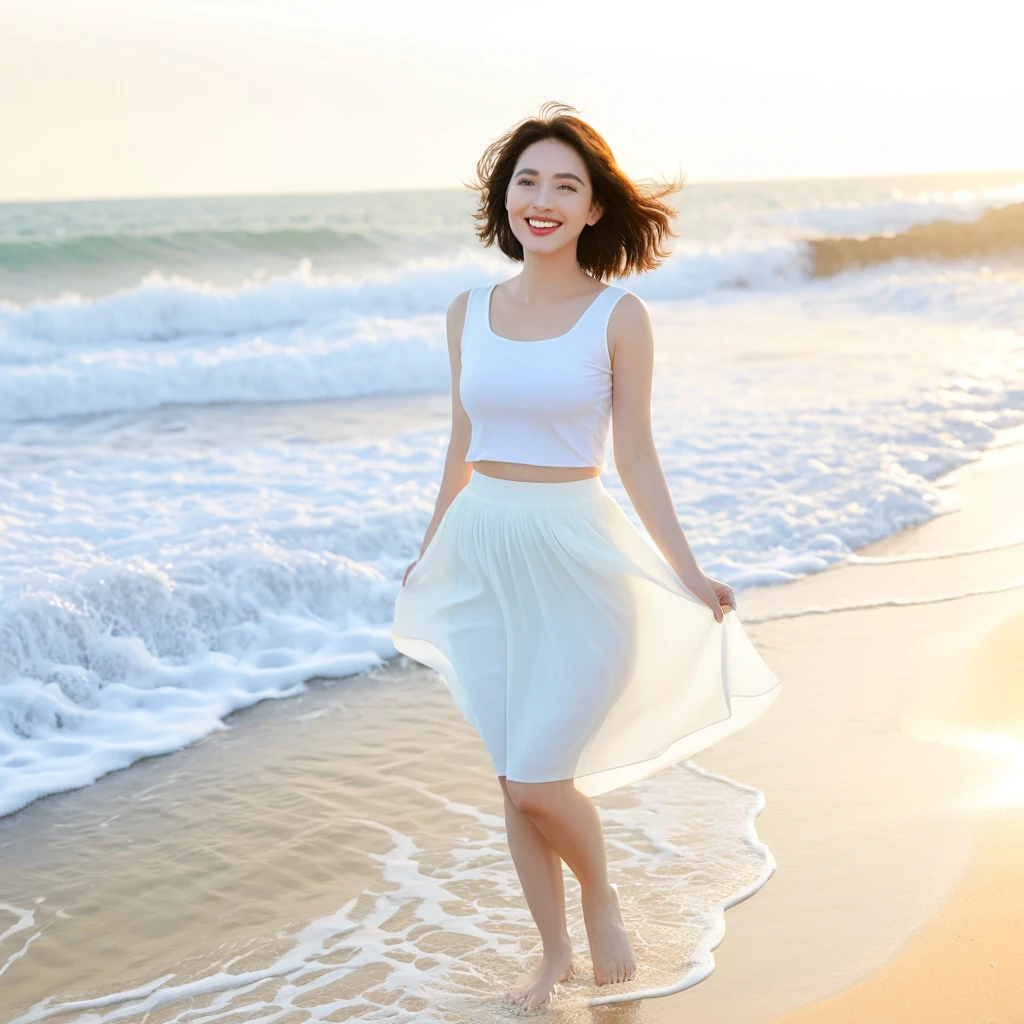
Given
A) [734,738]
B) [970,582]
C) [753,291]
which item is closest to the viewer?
[734,738]

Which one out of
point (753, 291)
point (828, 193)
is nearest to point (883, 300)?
point (753, 291)

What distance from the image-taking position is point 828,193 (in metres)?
65.9

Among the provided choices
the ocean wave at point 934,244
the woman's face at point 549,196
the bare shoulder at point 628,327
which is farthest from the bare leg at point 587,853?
the ocean wave at point 934,244

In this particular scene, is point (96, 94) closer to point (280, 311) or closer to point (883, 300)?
point (280, 311)

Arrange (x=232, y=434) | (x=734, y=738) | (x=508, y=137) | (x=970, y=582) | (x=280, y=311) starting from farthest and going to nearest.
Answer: (x=280, y=311), (x=232, y=434), (x=970, y=582), (x=734, y=738), (x=508, y=137)

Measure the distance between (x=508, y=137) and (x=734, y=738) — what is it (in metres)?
2.39

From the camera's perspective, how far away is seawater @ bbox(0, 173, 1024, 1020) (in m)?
5.04

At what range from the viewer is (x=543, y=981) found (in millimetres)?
2930

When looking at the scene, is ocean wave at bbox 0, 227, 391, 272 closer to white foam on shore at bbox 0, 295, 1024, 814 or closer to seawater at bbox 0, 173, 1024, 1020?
seawater at bbox 0, 173, 1024, 1020

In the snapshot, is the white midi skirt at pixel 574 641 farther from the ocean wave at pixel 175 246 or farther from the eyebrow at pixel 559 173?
the ocean wave at pixel 175 246

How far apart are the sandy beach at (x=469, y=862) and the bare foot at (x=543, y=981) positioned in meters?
0.04

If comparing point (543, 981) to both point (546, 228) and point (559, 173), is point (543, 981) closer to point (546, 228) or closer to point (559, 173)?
point (546, 228)

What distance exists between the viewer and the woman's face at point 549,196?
2869 mm

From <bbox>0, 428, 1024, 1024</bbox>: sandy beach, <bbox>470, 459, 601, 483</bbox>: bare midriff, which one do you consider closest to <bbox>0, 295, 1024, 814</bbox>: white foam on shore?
<bbox>0, 428, 1024, 1024</bbox>: sandy beach
